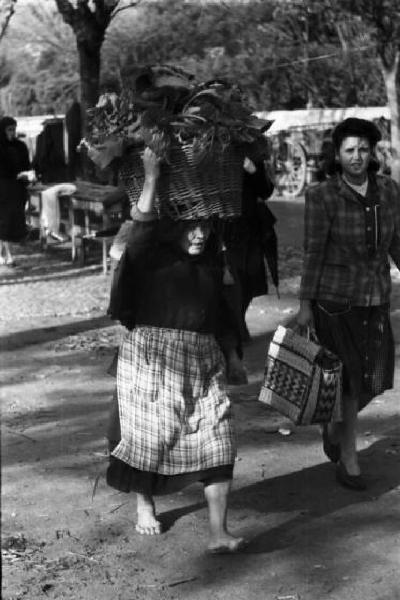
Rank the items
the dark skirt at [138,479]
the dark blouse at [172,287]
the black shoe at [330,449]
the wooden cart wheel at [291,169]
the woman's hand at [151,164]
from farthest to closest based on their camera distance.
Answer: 1. the wooden cart wheel at [291,169]
2. the black shoe at [330,449]
3. the dark skirt at [138,479]
4. the dark blouse at [172,287]
5. the woman's hand at [151,164]

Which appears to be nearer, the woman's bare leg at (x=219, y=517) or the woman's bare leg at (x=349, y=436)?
the woman's bare leg at (x=219, y=517)

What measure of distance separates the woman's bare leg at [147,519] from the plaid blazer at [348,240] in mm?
1183

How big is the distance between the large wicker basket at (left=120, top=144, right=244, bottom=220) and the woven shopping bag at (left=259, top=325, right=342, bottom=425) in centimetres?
89

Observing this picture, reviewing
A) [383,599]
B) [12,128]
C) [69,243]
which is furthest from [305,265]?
[69,243]

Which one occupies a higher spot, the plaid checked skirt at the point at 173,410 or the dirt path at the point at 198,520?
the plaid checked skirt at the point at 173,410

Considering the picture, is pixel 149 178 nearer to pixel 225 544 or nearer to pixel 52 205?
pixel 225 544

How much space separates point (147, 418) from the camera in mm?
4371

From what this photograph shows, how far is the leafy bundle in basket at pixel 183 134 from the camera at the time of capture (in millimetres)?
4148

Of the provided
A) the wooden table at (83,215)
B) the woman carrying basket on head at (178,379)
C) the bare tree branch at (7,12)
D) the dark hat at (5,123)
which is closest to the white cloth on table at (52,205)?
the wooden table at (83,215)

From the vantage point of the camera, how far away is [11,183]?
520 inches

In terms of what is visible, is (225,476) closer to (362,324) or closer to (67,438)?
(362,324)

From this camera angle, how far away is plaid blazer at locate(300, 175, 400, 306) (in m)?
4.96

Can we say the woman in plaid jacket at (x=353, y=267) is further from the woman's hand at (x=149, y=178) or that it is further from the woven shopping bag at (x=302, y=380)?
the woman's hand at (x=149, y=178)

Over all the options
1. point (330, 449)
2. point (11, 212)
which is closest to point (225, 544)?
point (330, 449)
